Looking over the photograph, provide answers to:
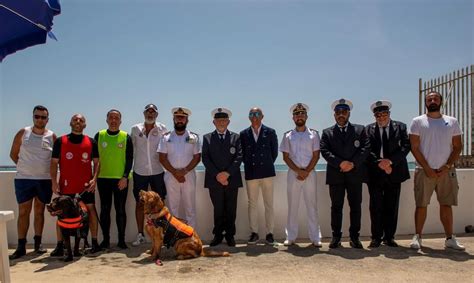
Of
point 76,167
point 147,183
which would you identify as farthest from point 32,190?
point 147,183

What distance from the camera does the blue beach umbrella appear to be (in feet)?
14.4

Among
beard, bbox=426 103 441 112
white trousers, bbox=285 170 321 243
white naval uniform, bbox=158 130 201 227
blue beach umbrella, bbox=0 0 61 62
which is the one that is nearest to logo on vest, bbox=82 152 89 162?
white naval uniform, bbox=158 130 201 227

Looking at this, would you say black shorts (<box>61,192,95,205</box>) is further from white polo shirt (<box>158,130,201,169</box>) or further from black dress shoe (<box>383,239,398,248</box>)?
black dress shoe (<box>383,239,398,248</box>)

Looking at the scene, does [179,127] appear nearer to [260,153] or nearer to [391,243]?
[260,153]

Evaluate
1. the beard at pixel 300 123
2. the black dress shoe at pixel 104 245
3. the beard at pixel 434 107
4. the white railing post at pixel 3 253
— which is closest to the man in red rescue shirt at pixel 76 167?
the black dress shoe at pixel 104 245

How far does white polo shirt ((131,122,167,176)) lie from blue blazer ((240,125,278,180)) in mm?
1342

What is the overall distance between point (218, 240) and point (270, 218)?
2.94ft

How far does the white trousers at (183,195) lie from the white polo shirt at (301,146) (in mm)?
1506

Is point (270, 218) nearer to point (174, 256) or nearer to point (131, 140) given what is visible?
point (174, 256)

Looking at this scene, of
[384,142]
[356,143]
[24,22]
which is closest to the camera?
[24,22]

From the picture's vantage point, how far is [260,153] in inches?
255

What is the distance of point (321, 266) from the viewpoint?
509 cm

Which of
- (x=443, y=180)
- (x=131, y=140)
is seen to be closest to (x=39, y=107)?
(x=131, y=140)

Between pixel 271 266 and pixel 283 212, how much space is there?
2095 millimetres
